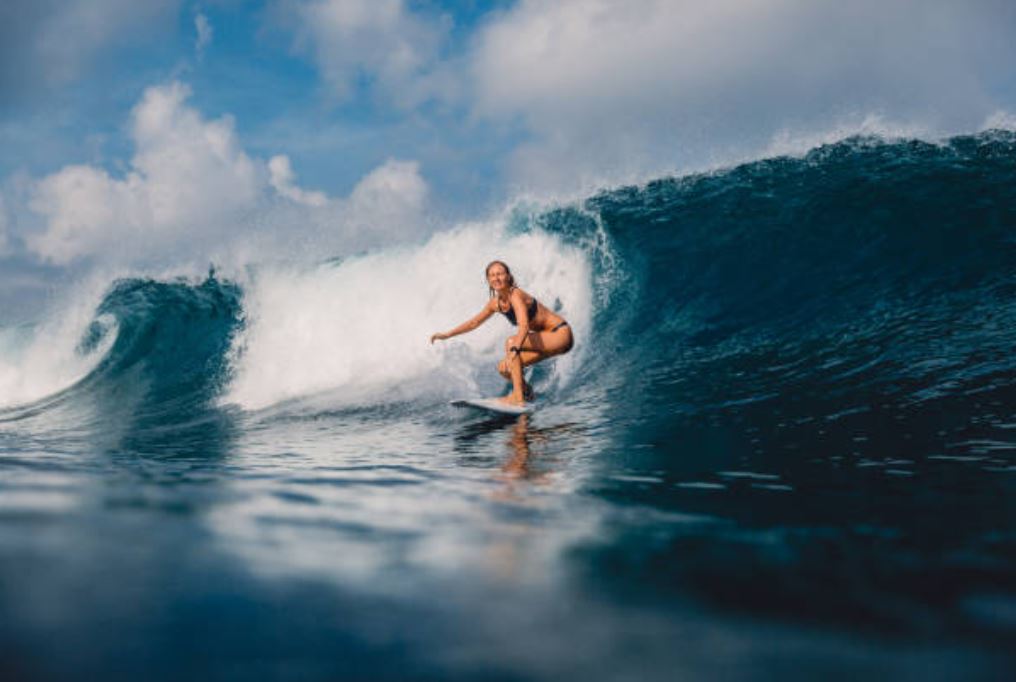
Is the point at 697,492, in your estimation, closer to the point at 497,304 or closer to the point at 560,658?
the point at 560,658

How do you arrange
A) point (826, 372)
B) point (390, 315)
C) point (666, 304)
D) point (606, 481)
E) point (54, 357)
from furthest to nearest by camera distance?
point (54, 357)
point (390, 315)
point (666, 304)
point (826, 372)
point (606, 481)

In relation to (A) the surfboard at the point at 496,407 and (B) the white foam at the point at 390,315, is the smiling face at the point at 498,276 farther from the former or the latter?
(B) the white foam at the point at 390,315

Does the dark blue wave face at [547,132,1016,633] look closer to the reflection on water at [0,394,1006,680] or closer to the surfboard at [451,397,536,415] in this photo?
the reflection on water at [0,394,1006,680]

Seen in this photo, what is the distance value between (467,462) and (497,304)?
3.27m

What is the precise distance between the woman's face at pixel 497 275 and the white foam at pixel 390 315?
162 cm

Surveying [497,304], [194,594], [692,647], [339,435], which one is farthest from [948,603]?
[497,304]

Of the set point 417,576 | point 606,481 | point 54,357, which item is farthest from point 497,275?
point 54,357

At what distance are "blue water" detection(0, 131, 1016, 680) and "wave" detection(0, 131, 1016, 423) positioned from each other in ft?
0.18

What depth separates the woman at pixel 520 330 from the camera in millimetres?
6444

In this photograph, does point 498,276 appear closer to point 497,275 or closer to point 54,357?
point 497,275

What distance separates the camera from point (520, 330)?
649 cm

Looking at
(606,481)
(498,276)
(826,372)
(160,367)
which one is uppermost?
(498,276)

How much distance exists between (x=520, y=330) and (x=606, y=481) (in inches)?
141

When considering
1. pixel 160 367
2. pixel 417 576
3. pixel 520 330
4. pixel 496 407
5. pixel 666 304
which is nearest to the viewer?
pixel 417 576
